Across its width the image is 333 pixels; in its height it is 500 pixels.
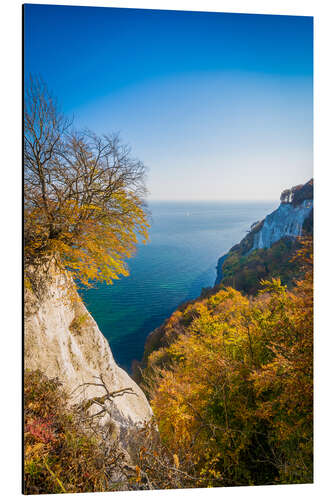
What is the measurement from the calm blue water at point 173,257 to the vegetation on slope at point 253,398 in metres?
0.84

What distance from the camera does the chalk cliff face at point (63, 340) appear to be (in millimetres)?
2959

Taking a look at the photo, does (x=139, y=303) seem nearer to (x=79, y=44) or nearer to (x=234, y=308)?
(x=234, y=308)

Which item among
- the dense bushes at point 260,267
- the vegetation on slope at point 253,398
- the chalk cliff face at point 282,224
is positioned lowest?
the vegetation on slope at point 253,398

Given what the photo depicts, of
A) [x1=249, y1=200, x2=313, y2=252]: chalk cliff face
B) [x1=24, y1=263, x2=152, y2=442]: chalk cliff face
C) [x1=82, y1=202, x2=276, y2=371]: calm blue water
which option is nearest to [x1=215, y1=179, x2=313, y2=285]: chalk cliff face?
[x1=249, y1=200, x2=313, y2=252]: chalk cliff face

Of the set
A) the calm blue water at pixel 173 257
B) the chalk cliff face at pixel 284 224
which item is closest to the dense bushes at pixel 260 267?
the chalk cliff face at pixel 284 224

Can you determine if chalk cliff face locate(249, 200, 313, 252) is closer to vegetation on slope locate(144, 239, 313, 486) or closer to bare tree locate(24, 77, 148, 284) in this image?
vegetation on slope locate(144, 239, 313, 486)

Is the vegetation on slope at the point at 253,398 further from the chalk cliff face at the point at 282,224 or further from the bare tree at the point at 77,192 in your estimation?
the bare tree at the point at 77,192

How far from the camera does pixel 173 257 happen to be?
3.57m

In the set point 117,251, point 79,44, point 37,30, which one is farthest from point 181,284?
point 37,30

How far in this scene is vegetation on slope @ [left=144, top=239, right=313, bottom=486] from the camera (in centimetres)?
302

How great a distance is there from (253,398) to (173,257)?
236 cm

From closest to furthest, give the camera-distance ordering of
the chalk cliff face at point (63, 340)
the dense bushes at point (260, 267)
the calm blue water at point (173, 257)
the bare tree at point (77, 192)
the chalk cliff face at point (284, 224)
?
the bare tree at point (77, 192)
the chalk cliff face at point (63, 340)
the chalk cliff face at point (284, 224)
the calm blue water at point (173, 257)
the dense bushes at point (260, 267)
